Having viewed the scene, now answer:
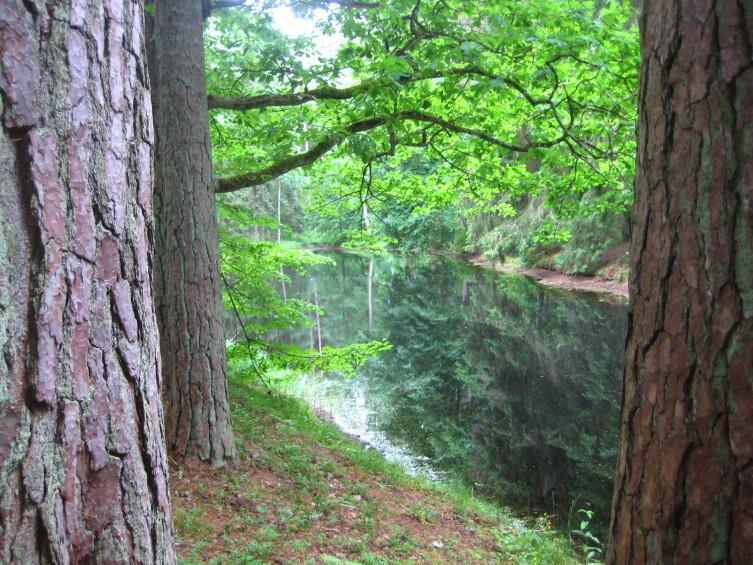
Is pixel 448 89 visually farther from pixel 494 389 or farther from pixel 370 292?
pixel 370 292

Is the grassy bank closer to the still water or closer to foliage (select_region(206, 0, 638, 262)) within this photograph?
the still water

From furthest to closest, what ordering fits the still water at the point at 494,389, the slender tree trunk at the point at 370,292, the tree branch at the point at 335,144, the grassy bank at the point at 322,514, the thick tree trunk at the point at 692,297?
1. the slender tree trunk at the point at 370,292
2. the still water at the point at 494,389
3. the tree branch at the point at 335,144
4. the grassy bank at the point at 322,514
5. the thick tree trunk at the point at 692,297

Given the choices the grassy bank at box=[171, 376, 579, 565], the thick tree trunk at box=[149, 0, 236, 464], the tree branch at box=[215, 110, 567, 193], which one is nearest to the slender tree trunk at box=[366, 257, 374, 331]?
the grassy bank at box=[171, 376, 579, 565]

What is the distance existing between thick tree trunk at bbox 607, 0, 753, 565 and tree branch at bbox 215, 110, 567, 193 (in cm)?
456

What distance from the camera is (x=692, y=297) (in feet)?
4.51

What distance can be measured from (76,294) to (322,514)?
4.07m

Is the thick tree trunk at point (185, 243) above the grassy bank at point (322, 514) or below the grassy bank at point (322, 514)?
above

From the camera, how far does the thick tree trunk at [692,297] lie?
1296 mm

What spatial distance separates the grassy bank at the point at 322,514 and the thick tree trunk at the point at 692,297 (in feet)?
8.79

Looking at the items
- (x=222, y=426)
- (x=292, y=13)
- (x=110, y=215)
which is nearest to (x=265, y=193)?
(x=292, y=13)

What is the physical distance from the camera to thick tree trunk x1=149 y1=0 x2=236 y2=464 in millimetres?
4645

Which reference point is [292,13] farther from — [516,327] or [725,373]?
[516,327]

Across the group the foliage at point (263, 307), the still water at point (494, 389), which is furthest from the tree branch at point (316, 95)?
the still water at point (494, 389)

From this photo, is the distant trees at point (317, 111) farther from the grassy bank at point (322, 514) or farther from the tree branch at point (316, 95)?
the grassy bank at point (322, 514)
